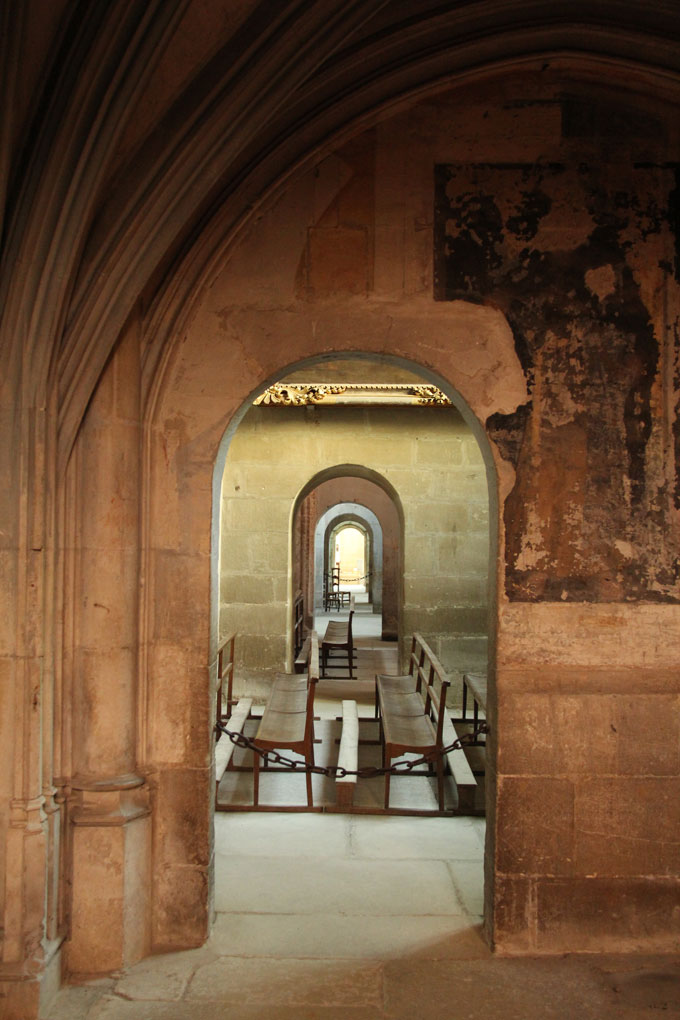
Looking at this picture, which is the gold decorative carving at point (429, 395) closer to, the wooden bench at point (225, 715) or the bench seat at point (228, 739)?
the wooden bench at point (225, 715)

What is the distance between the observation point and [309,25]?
3.18m

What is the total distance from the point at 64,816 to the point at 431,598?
6.12 m

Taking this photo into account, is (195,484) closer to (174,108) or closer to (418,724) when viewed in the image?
(174,108)

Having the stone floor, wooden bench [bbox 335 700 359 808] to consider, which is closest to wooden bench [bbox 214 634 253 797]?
wooden bench [bbox 335 700 359 808]

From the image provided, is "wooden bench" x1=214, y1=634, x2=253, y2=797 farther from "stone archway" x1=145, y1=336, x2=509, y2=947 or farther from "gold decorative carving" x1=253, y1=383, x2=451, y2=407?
"gold decorative carving" x1=253, y1=383, x2=451, y2=407

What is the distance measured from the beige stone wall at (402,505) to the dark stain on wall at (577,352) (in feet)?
17.4

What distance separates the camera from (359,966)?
3809mm

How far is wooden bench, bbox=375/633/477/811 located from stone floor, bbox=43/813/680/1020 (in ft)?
2.66

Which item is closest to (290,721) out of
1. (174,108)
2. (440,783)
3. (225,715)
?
(440,783)

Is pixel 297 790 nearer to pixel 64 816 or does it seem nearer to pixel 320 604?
pixel 64 816

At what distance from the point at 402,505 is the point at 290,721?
3568 mm

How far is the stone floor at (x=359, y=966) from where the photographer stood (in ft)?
11.3

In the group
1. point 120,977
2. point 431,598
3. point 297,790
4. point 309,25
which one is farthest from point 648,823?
point 431,598

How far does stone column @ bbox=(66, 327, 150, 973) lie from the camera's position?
378 centimetres
